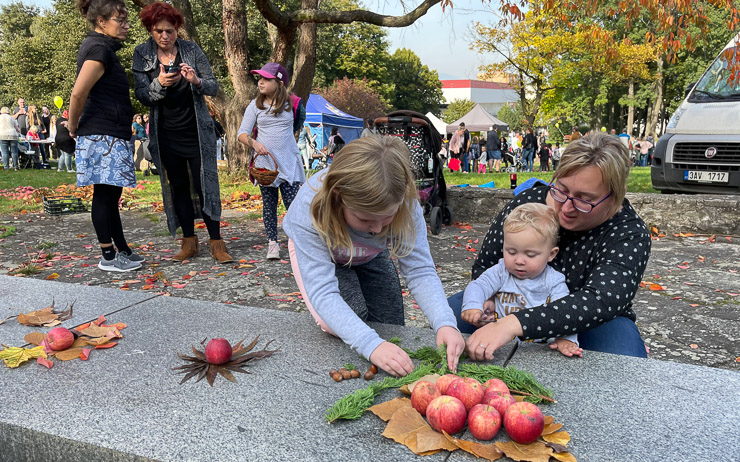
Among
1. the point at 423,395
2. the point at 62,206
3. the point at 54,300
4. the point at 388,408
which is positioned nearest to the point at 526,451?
the point at 423,395

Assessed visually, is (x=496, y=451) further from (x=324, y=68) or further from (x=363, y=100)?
(x=324, y=68)

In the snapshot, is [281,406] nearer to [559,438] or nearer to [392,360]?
[392,360]

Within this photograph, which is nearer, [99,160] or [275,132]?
[99,160]

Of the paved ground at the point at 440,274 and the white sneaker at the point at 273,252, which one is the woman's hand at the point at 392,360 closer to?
the paved ground at the point at 440,274

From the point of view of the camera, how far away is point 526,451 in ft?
4.76

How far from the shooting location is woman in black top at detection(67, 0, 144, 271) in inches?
168

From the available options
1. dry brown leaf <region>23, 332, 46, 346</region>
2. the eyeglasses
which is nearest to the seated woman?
the eyeglasses

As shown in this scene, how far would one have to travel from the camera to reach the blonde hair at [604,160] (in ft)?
7.09

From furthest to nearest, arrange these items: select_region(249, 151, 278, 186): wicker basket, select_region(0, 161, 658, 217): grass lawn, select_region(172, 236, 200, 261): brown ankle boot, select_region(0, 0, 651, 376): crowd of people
A: select_region(0, 161, 658, 217): grass lawn
select_region(172, 236, 200, 261): brown ankle boot
select_region(249, 151, 278, 186): wicker basket
select_region(0, 0, 651, 376): crowd of people

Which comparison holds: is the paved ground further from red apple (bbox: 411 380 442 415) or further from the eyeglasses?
red apple (bbox: 411 380 442 415)

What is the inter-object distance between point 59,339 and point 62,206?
25.4 feet

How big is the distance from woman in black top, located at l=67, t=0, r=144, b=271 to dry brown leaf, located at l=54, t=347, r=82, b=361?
2.62m

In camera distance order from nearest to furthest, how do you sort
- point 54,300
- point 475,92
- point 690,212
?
point 54,300, point 690,212, point 475,92

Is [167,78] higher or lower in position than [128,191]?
higher
